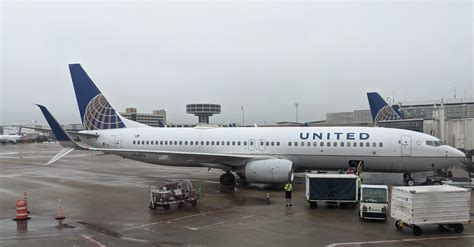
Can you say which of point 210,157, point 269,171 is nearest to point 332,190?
point 269,171

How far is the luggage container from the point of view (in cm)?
1209

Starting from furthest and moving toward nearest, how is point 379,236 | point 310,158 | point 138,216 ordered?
1. point 310,158
2. point 138,216
3. point 379,236

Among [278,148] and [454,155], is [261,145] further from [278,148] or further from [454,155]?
[454,155]

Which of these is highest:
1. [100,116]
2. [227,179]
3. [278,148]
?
[100,116]

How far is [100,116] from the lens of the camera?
1144 inches

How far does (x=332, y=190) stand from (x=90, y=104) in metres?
20.5

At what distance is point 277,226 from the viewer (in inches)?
532

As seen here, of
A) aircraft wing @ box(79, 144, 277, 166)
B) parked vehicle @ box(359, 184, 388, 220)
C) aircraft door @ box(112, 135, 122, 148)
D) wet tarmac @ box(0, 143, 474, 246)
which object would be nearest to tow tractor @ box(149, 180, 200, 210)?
wet tarmac @ box(0, 143, 474, 246)

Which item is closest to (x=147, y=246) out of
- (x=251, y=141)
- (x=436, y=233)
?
(x=436, y=233)

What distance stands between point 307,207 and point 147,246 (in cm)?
839

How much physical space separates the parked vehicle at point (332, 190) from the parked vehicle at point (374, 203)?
220cm

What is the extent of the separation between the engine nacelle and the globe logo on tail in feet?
42.3

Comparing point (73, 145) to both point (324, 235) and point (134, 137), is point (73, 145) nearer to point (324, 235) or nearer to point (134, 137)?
point (134, 137)

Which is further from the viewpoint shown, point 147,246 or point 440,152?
point 440,152
